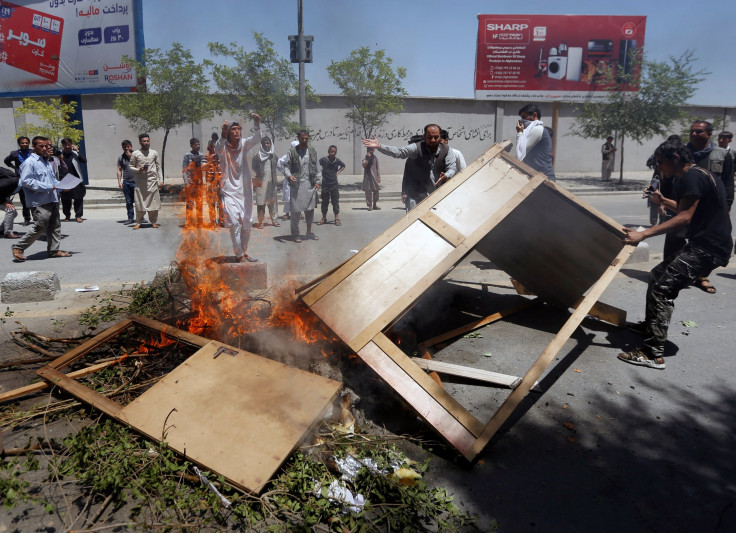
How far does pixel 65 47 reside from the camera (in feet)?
67.1

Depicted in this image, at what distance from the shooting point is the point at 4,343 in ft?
14.6

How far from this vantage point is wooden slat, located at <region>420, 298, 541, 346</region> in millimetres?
4512

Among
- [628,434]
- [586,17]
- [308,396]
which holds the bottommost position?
[628,434]

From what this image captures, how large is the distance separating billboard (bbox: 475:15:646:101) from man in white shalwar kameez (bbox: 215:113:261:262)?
19287 millimetres

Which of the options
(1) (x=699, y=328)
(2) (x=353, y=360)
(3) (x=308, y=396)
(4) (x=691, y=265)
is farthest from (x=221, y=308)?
(1) (x=699, y=328)

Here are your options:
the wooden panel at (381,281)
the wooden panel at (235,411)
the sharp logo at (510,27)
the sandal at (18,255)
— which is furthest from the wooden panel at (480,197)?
the sharp logo at (510,27)

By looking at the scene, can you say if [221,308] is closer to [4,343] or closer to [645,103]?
[4,343]

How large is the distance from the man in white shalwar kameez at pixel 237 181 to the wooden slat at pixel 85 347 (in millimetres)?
2354

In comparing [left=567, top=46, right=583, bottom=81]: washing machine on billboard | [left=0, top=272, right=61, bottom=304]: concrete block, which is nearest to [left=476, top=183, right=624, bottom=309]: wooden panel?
[left=0, top=272, right=61, bottom=304]: concrete block

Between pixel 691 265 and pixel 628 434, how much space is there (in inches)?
67.1

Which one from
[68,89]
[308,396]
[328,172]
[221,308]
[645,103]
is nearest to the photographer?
[308,396]

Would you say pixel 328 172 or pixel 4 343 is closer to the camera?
pixel 4 343

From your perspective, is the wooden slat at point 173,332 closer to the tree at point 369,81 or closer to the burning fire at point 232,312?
the burning fire at point 232,312

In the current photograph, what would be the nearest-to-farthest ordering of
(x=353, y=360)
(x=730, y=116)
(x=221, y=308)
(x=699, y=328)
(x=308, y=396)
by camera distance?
(x=308, y=396), (x=353, y=360), (x=221, y=308), (x=699, y=328), (x=730, y=116)
